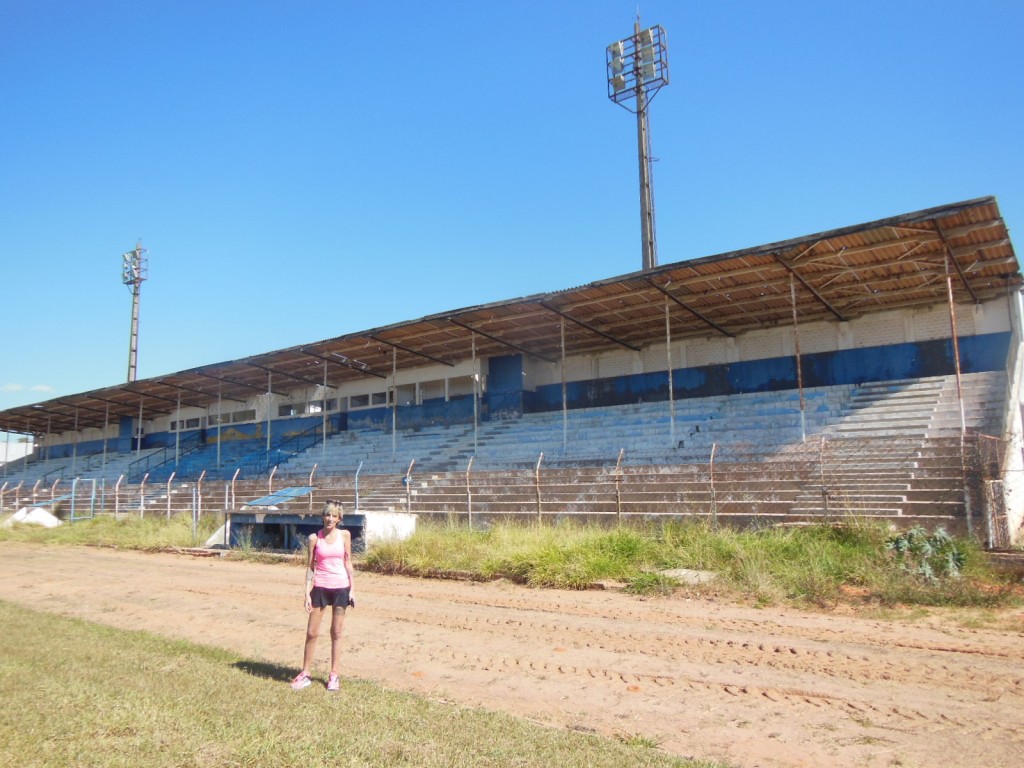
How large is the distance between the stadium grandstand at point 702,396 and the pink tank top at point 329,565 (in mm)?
9092

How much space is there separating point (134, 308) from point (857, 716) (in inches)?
2316

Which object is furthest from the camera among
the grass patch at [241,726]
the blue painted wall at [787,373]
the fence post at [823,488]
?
the blue painted wall at [787,373]

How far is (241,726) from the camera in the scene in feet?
15.7

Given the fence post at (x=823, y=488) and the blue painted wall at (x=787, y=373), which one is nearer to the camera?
the fence post at (x=823, y=488)

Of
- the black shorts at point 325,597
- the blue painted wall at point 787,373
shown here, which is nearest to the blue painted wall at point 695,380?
the blue painted wall at point 787,373

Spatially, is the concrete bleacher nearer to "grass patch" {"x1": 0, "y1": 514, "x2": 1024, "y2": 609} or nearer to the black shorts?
"grass patch" {"x1": 0, "y1": 514, "x2": 1024, "y2": 609}

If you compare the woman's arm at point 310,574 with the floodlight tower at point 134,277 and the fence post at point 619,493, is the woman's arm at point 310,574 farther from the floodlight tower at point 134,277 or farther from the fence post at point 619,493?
the floodlight tower at point 134,277

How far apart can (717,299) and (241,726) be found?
18371mm

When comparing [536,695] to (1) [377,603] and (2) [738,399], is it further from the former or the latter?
(2) [738,399]

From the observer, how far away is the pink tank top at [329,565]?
6402mm

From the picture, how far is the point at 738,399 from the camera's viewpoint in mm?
22641

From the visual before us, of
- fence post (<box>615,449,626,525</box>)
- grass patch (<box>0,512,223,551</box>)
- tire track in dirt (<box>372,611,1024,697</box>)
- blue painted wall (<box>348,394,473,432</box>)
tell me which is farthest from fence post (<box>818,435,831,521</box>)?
blue painted wall (<box>348,394,473,432</box>)

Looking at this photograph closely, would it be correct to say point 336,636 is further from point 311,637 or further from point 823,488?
point 823,488

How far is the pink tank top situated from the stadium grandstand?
358 inches
